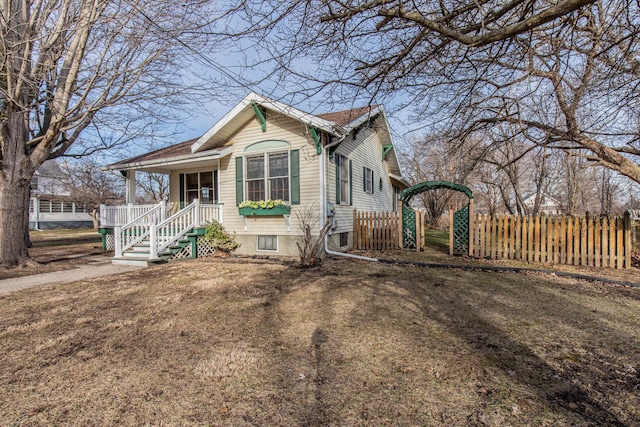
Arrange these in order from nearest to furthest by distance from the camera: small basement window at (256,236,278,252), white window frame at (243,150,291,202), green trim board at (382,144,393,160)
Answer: white window frame at (243,150,291,202), small basement window at (256,236,278,252), green trim board at (382,144,393,160)

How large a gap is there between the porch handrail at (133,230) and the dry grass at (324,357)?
12.5 feet

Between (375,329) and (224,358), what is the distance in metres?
1.72

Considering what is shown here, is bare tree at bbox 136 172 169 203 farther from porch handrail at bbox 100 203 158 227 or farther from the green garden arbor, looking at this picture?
the green garden arbor

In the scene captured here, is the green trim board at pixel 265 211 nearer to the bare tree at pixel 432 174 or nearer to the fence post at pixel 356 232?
the fence post at pixel 356 232

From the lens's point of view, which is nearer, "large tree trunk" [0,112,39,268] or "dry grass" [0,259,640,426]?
"dry grass" [0,259,640,426]

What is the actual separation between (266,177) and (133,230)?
170 inches

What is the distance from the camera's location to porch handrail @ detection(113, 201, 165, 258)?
372 inches

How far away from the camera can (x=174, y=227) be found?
973 cm

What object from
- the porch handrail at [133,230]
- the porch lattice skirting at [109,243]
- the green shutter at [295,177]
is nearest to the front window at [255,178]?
the green shutter at [295,177]

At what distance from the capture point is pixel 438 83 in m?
5.23

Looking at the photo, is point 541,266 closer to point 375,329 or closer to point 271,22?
point 375,329

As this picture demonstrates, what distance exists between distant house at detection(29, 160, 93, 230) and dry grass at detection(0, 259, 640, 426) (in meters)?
33.8

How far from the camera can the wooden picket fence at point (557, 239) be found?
757cm

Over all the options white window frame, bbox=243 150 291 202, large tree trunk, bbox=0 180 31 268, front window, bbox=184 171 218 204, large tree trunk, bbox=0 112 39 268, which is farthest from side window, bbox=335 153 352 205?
large tree trunk, bbox=0 180 31 268
